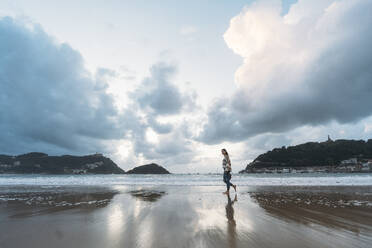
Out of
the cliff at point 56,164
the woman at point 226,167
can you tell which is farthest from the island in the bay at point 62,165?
the woman at point 226,167

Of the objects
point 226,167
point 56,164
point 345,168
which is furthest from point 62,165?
point 345,168

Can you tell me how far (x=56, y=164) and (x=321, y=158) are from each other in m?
126

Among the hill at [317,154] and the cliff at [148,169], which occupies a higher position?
the hill at [317,154]

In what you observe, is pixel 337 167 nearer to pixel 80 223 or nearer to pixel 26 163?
pixel 80 223

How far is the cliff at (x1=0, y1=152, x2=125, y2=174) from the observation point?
99688mm

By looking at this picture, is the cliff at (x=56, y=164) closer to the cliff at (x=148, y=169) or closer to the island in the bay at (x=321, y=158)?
the cliff at (x=148, y=169)

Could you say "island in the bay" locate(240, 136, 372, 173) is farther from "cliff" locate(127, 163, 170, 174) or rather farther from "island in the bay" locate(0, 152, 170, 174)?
"island in the bay" locate(0, 152, 170, 174)

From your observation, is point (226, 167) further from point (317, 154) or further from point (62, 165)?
point (62, 165)

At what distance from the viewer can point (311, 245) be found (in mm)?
2924

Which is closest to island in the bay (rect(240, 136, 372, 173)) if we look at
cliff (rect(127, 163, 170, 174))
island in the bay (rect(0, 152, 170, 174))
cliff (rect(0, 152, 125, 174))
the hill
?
the hill

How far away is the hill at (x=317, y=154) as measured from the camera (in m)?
81.0

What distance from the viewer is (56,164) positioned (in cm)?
10169

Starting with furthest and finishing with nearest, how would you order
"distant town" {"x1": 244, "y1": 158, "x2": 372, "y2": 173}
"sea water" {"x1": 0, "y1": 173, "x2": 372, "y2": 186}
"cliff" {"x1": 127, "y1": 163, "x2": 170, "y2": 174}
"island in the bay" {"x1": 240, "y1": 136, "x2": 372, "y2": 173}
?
"cliff" {"x1": 127, "y1": 163, "x2": 170, "y2": 174} < "island in the bay" {"x1": 240, "y1": 136, "x2": 372, "y2": 173} < "distant town" {"x1": 244, "y1": 158, "x2": 372, "y2": 173} < "sea water" {"x1": 0, "y1": 173, "x2": 372, "y2": 186}

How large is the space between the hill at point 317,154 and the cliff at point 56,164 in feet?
270
